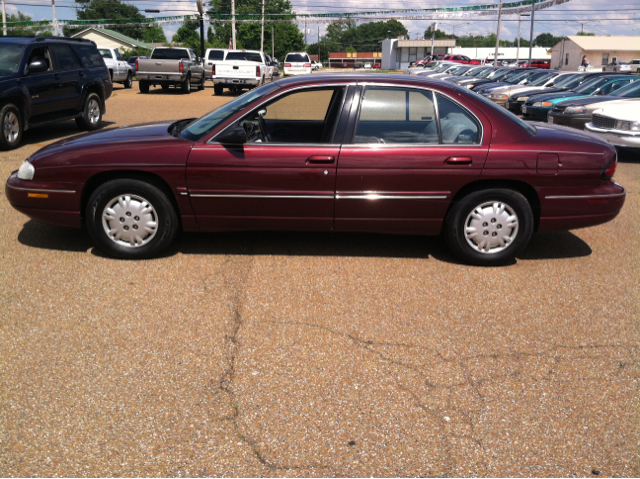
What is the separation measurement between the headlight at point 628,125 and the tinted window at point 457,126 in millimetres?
7378

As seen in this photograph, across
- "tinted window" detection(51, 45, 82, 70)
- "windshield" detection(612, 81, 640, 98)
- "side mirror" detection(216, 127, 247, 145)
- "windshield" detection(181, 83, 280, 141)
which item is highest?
"tinted window" detection(51, 45, 82, 70)

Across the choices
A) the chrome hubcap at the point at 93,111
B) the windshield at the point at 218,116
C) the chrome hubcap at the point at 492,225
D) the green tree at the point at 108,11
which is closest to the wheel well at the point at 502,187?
the chrome hubcap at the point at 492,225

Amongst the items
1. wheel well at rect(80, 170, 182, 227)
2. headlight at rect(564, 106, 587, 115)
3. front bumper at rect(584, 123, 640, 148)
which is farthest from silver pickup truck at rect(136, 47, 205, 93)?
wheel well at rect(80, 170, 182, 227)

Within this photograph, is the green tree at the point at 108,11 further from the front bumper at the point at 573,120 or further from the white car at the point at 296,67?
the front bumper at the point at 573,120

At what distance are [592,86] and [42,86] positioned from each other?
42.4 feet

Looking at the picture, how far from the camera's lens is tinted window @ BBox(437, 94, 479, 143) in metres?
5.28

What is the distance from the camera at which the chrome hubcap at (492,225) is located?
5.29m

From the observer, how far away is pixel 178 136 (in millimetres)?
5480

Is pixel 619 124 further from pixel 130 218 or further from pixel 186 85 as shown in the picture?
pixel 186 85

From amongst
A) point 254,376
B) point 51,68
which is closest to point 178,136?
point 254,376

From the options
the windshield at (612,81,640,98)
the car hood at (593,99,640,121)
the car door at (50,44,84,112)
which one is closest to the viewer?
the car hood at (593,99,640,121)

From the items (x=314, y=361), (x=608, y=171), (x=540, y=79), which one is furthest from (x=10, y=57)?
(x=540, y=79)

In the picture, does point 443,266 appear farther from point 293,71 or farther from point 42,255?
point 293,71

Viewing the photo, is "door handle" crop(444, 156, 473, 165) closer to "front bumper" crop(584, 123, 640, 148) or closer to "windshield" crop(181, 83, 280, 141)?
"windshield" crop(181, 83, 280, 141)
